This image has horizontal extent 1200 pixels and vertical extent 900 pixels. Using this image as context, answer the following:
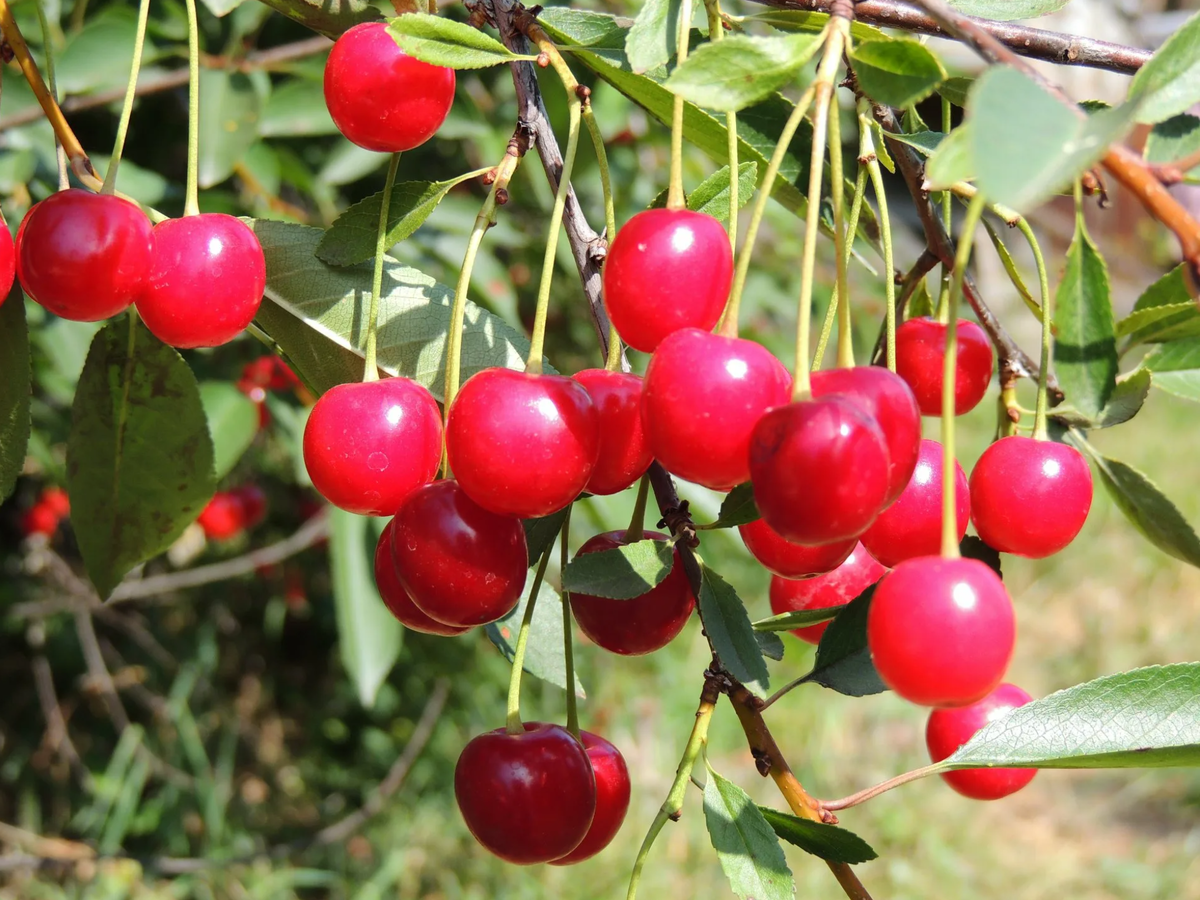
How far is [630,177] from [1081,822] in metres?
3.22

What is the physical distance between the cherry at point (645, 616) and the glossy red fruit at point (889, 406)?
0.81 ft

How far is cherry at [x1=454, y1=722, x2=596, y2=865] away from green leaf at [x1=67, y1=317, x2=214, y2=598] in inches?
14.2

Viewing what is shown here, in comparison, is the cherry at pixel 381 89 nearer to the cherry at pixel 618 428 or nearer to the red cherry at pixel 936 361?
the cherry at pixel 618 428

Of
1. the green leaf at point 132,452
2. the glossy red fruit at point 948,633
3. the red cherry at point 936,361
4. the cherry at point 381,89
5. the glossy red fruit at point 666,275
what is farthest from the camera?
Result: the green leaf at point 132,452

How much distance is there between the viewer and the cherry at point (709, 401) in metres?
0.52

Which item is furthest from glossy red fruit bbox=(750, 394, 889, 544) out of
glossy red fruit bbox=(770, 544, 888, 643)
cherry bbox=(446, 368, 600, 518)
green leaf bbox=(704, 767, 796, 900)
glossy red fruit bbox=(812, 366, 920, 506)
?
glossy red fruit bbox=(770, 544, 888, 643)

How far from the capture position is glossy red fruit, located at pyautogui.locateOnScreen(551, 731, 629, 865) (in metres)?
0.82

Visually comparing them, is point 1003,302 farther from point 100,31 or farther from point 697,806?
point 100,31

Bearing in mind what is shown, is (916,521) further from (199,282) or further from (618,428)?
(199,282)

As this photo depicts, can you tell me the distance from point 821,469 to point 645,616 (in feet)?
1.03

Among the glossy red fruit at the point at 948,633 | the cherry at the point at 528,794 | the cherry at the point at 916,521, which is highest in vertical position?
the glossy red fruit at the point at 948,633

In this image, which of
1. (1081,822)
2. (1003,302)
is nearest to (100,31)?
(1081,822)

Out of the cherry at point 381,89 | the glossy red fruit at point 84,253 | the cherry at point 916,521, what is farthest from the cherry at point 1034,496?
the glossy red fruit at point 84,253

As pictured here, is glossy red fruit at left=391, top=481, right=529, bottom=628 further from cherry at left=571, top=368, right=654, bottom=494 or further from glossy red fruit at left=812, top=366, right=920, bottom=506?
glossy red fruit at left=812, top=366, right=920, bottom=506
